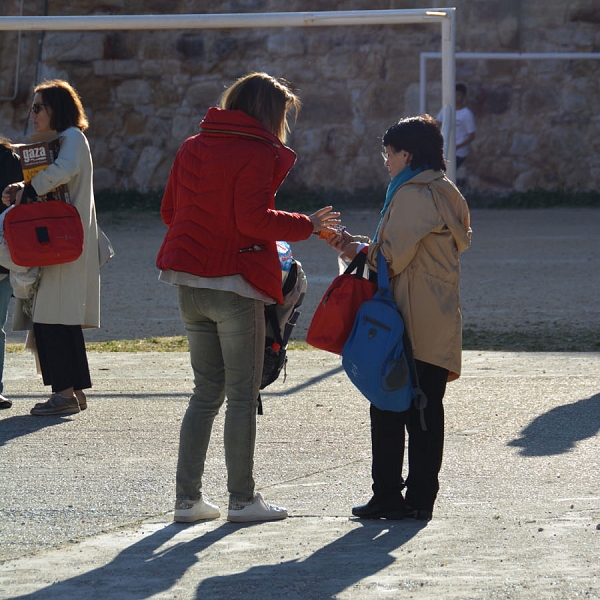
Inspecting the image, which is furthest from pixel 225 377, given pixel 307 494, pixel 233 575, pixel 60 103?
pixel 60 103

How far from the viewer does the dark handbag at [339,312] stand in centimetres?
411

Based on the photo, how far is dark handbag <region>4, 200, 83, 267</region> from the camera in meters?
5.69

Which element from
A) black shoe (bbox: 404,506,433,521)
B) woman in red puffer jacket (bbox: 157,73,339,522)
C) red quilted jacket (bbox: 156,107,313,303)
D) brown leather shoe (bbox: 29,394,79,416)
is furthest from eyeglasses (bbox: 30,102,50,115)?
black shoe (bbox: 404,506,433,521)

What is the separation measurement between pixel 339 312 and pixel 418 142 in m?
0.69

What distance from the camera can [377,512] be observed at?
4184mm

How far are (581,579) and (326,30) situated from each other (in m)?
13.5

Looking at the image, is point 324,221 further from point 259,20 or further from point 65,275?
point 259,20

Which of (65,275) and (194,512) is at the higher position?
(65,275)

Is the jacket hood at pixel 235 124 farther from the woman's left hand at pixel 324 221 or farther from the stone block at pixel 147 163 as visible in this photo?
the stone block at pixel 147 163

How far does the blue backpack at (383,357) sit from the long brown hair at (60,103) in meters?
2.44

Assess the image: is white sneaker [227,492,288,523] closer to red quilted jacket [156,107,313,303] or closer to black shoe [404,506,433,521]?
black shoe [404,506,433,521]

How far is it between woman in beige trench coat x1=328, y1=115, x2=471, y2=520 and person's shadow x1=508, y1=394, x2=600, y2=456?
102 cm

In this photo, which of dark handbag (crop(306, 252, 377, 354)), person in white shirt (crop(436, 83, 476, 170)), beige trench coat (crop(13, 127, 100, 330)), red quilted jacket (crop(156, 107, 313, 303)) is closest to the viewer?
red quilted jacket (crop(156, 107, 313, 303))

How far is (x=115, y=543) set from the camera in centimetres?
390
